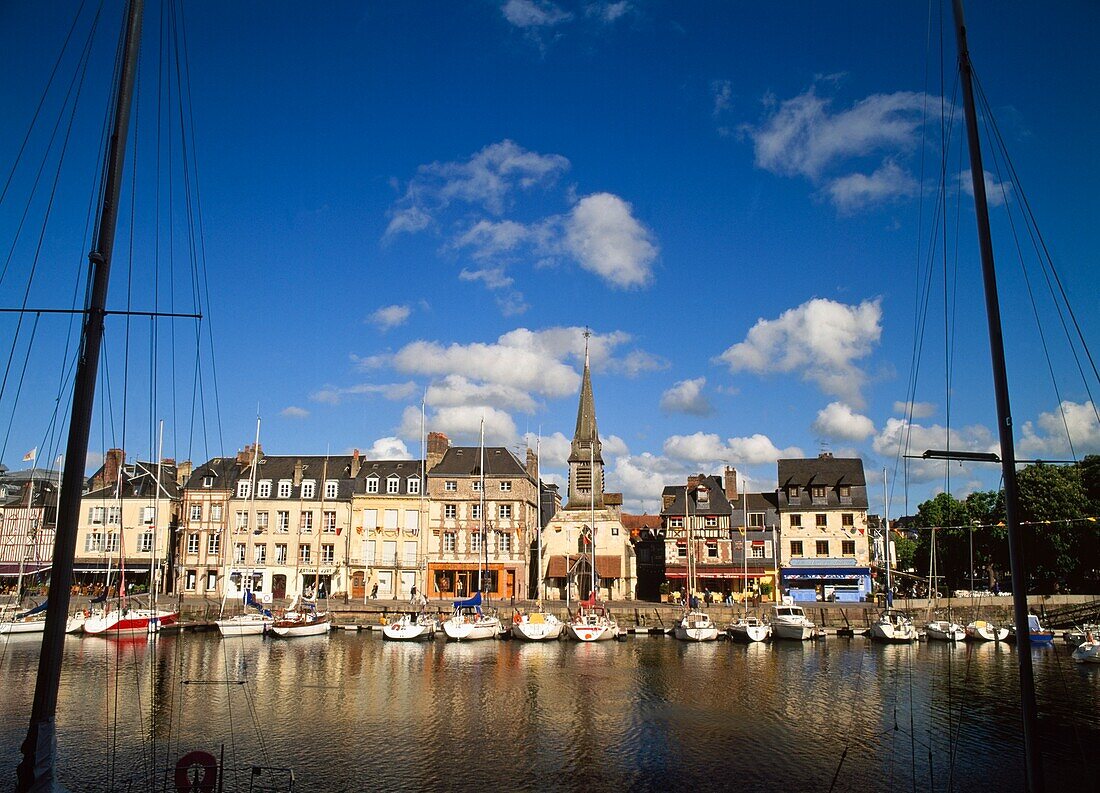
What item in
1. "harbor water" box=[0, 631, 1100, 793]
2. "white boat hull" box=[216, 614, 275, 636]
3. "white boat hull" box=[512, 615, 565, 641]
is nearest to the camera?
"harbor water" box=[0, 631, 1100, 793]

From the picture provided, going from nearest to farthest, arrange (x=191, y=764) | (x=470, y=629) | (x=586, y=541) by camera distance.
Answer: (x=191, y=764)
(x=470, y=629)
(x=586, y=541)

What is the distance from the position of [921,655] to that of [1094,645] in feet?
31.0

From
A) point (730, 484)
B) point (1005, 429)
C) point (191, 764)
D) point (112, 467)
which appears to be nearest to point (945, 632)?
point (730, 484)

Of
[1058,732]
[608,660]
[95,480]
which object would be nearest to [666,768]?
[1058,732]

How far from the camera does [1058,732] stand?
2966 centimetres

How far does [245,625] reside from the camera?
56594 mm

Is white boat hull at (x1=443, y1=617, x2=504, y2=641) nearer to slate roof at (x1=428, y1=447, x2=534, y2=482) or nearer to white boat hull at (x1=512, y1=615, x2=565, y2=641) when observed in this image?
white boat hull at (x1=512, y1=615, x2=565, y2=641)

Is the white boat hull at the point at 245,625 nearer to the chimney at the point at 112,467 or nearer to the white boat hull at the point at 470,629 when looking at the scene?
the white boat hull at the point at 470,629

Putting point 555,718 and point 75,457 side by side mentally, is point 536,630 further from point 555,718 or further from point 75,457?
point 75,457

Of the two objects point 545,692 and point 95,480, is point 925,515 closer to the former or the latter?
point 545,692

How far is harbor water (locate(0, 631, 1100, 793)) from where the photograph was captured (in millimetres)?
23875

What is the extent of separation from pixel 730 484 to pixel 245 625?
45258 millimetres

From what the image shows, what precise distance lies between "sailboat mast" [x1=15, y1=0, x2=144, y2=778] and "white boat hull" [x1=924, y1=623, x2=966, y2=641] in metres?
59.2

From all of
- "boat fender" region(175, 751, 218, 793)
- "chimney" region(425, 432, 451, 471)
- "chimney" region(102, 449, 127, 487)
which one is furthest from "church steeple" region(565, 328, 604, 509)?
"boat fender" region(175, 751, 218, 793)
